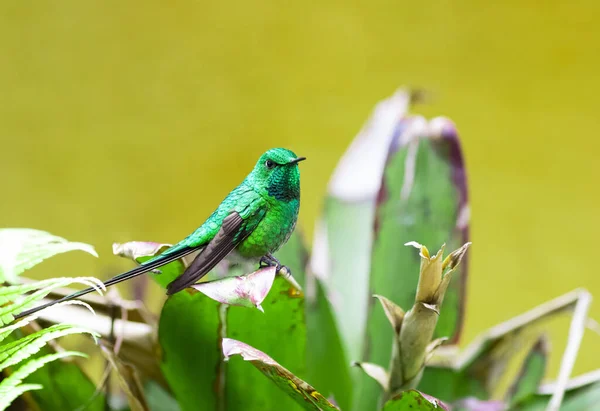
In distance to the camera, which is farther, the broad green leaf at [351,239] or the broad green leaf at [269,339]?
the broad green leaf at [351,239]

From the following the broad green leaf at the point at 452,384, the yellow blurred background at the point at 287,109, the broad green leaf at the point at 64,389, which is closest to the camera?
the broad green leaf at the point at 64,389

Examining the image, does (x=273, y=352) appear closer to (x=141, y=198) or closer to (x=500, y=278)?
(x=141, y=198)

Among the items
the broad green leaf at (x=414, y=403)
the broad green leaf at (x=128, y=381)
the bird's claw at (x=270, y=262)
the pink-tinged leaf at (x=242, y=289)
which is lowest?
the broad green leaf at (x=128, y=381)

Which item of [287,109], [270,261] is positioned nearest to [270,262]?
[270,261]

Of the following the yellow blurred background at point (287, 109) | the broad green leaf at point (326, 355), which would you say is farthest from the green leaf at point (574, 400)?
the yellow blurred background at point (287, 109)

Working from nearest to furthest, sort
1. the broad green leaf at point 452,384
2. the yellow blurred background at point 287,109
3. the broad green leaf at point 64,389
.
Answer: the broad green leaf at point 64,389, the broad green leaf at point 452,384, the yellow blurred background at point 287,109

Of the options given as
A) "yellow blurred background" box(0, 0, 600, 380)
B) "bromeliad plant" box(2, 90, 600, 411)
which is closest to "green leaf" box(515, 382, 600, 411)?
"bromeliad plant" box(2, 90, 600, 411)

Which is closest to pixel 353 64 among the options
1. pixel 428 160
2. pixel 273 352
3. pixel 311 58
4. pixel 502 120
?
pixel 311 58

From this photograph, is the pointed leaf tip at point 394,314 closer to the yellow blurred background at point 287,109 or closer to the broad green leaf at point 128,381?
the broad green leaf at point 128,381
